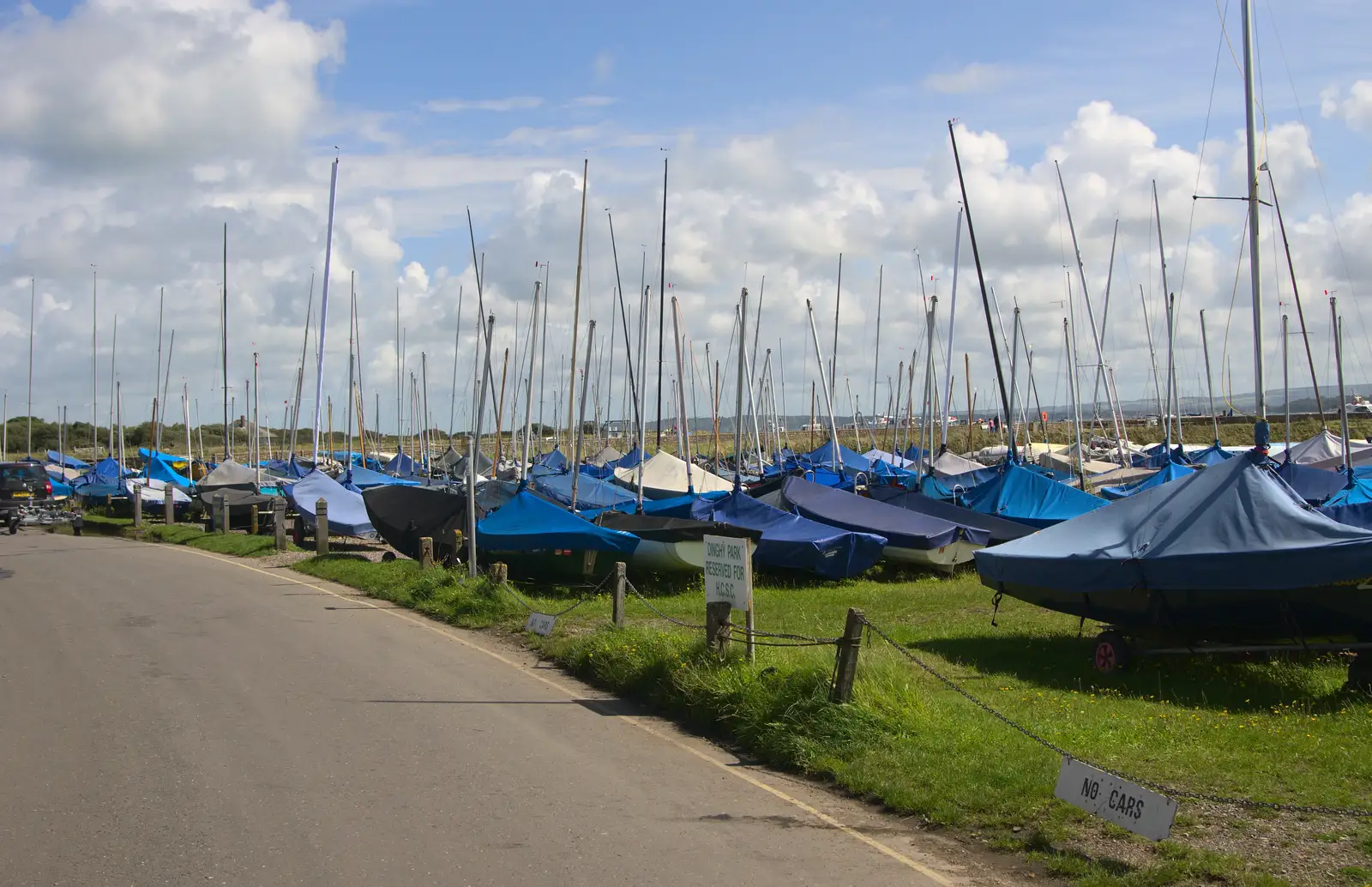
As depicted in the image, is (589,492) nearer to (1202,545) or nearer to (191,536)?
(191,536)

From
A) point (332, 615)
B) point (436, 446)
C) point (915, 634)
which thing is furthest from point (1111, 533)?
point (436, 446)

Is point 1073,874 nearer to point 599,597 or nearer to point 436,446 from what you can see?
point 599,597

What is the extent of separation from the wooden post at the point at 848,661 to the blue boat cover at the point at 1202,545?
5.10 metres

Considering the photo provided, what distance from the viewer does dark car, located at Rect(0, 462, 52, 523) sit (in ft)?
134

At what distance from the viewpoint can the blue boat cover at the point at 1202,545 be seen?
13.1 m

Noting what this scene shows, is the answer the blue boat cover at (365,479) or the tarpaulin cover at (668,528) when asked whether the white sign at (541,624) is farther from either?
the blue boat cover at (365,479)

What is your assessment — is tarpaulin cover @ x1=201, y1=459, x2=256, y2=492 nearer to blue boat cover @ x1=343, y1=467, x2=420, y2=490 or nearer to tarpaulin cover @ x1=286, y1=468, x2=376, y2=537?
blue boat cover @ x1=343, y1=467, x2=420, y2=490

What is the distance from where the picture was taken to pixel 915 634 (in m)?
17.3

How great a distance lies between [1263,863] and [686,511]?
21.0m

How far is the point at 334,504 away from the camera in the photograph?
33.5 meters

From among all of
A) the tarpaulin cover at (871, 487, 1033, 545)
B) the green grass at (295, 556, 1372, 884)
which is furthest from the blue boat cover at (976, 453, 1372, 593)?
the tarpaulin cover at (871, 487, 1033, 545)

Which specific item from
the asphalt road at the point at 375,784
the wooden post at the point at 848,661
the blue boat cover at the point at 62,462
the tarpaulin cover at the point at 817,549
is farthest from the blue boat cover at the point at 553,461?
the wooden post at the point at 848,661

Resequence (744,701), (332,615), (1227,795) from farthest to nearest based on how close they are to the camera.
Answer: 1. (332,615)
2. (744,701)
3. (1227,795)

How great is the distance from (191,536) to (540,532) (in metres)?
18.1
